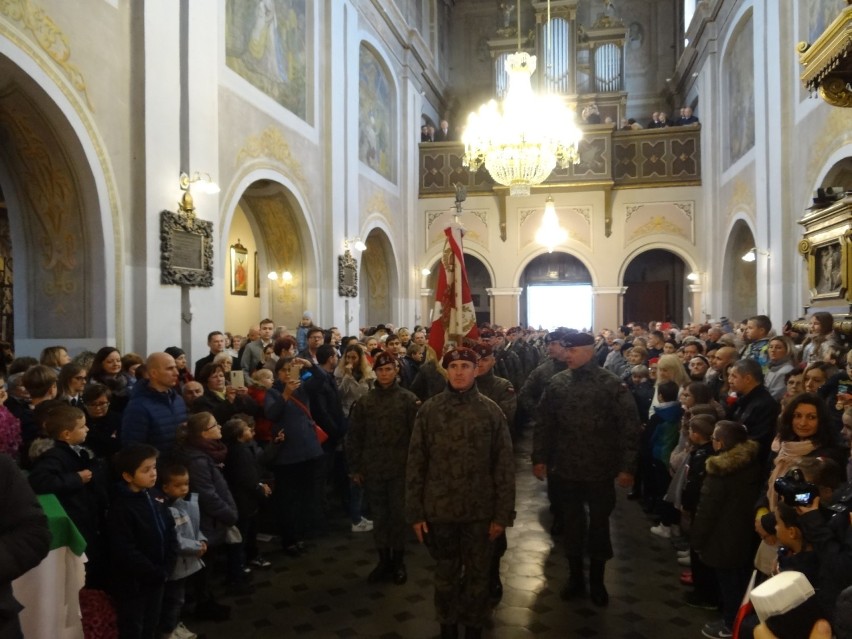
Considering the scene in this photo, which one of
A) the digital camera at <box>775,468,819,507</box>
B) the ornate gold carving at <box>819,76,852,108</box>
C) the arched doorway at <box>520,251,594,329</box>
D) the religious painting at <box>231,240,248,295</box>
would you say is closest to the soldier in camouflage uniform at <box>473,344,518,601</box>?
the digital camera at <box>775,468,819,507</box>

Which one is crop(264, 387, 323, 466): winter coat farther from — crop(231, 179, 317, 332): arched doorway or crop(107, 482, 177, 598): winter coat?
crop(231, 179, 317, 332): arched doorway

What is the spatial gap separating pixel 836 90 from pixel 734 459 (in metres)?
4.59

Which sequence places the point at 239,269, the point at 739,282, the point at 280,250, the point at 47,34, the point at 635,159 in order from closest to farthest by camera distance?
the point at 47,34 < the point at 280,250 < the point at 239,269 < the point at 739,282 < the point at 635,159

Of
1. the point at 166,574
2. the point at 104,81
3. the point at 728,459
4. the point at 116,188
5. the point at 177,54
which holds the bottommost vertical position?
the point at 166,574

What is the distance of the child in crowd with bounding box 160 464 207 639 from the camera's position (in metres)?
3.73

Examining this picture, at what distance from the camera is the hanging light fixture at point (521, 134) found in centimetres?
1141

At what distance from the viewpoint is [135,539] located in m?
3.44

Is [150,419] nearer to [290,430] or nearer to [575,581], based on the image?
[290,430]

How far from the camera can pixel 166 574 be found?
3.64 meters

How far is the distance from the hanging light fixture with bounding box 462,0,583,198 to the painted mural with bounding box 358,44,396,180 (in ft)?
12.1

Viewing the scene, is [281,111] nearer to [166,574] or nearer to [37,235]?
[37,235]

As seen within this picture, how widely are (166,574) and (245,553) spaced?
1604 millimetres

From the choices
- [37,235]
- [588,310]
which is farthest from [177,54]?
[588,310]

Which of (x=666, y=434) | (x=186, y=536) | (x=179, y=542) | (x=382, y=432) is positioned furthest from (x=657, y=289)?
(x=179, y=542)
